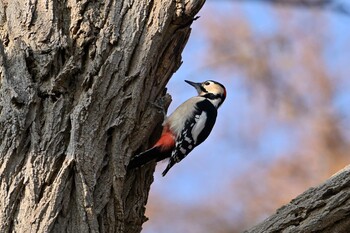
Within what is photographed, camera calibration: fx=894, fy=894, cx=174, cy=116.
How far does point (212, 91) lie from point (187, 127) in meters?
0.78

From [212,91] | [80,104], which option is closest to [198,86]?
[212,91]

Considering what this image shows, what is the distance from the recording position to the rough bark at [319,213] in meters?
3.68

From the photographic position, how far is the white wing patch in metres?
4.90

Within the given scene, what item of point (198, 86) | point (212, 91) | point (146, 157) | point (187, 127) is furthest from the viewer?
point (198, 86)

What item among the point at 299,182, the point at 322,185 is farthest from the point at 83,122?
the point at 299,182

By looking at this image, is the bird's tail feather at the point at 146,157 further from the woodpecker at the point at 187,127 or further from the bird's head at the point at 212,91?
the bird's head at the point at 212,91

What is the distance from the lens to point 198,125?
4.99m

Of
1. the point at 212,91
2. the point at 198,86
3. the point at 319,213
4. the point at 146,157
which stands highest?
the point at 198,86

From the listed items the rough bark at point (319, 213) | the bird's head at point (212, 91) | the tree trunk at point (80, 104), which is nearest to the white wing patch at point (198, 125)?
the bird's head at point (212, 91)

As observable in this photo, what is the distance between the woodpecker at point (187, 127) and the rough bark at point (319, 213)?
0.68 m

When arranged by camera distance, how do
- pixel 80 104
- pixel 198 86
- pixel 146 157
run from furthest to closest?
1. pixel 198 86
2. pixel 146 157
3. pixel 80 104

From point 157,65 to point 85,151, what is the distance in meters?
0.65

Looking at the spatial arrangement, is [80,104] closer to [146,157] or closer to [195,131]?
[146,157]

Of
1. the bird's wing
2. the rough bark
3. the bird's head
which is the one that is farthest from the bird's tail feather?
the bird's head
